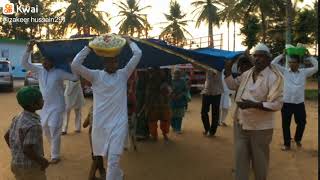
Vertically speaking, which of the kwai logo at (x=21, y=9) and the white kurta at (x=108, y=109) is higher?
the kwai logo at (x=21, y=9)

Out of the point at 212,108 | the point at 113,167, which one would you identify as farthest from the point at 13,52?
the point at 113,167

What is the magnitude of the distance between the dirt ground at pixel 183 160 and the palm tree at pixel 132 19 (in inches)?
2053

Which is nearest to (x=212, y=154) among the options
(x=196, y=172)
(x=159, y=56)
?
(x=196, y=172)

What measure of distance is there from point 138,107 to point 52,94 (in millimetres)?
2749

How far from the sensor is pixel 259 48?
553 centimetres

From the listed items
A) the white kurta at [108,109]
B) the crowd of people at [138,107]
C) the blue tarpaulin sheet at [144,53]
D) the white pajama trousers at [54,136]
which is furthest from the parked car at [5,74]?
the white kurta at [108,109]

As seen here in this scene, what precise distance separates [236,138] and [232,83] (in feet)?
2.05

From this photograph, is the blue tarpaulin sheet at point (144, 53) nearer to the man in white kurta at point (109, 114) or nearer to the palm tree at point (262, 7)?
the man in white kurta at point (109, 114)

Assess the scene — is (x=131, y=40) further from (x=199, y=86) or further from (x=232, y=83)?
(x=199, y=86)

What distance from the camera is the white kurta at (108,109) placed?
5.63 metres

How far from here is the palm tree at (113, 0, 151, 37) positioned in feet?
206

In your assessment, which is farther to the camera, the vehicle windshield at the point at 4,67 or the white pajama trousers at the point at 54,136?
the vehicle windshield at the point at 4,67

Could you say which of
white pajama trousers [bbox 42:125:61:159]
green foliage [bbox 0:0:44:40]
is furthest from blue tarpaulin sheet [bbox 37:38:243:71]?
green foliage [bbox 0:0:44:40]

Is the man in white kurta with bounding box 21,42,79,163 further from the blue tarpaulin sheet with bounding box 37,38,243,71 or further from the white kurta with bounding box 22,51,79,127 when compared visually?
the blue tarpaulin sheet with bounding box 37,38,243,71
